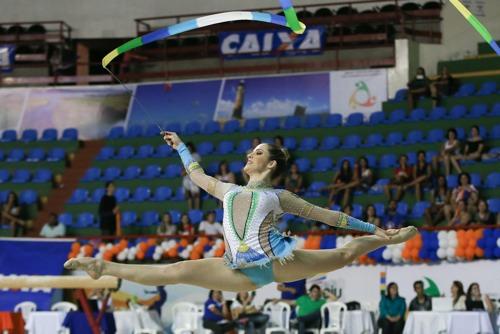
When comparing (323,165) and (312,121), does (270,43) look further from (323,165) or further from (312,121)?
(323,165)

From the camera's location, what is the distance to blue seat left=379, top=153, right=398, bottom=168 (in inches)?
695

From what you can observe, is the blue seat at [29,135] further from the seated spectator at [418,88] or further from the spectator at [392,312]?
the spectator at [392,312]

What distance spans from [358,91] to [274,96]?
1.99 meters

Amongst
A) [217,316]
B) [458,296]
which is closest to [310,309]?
[217,316]

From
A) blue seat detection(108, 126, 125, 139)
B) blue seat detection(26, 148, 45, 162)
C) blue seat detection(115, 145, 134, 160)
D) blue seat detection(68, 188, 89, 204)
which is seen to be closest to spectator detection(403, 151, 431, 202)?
blue seat detection(115, 145, 134, 160)

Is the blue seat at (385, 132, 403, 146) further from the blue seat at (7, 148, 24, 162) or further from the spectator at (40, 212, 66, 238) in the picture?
the blue seat at (7, 148, 24, 162)

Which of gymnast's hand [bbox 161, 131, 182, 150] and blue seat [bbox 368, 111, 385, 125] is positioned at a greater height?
blue seat [bbox 368, 111, 385, 125]

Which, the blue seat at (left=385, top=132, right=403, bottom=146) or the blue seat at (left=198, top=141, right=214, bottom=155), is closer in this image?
the blue seat at (left=385, top=132, right=403, bottom=146)

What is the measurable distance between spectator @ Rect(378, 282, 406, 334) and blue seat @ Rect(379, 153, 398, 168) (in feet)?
13.4

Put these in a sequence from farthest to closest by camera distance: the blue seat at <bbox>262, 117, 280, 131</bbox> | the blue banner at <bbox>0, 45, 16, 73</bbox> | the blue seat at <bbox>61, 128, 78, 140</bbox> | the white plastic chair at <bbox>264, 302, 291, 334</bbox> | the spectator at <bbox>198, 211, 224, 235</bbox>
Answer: the blue banner at <bbox>0, 45, 16, 73</bbox> → the blue seat at <bbox>61, 128, 78, 140</bbox> → the blue seat at <bbox>262, 117, 280, 131</bbox> → the spectator at <bbox>198, 211, 224, 235</bbox> → the white plastic chair at <bbox>264, 302, 291, 334</bbox>

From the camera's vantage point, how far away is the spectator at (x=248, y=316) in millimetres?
13602

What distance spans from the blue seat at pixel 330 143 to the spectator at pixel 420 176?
2.36m

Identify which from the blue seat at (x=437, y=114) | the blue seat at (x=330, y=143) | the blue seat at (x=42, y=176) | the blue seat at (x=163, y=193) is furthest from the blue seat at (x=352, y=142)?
Result: the blue seat at (x=42, y=176)

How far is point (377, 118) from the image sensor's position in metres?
19.3
